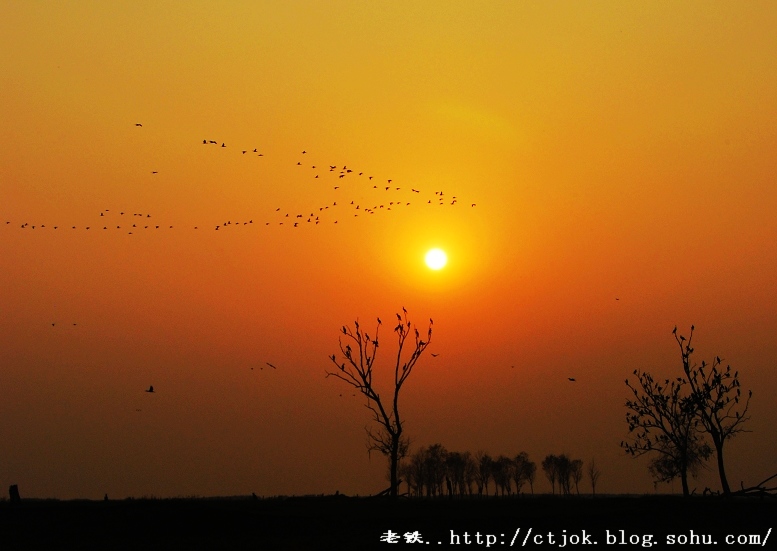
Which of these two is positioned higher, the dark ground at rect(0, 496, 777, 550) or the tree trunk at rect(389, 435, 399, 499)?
the tree trunk at rect(389, 435, 399, 499)

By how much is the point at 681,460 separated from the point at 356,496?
28.4 metres

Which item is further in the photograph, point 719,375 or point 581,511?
point 719,375

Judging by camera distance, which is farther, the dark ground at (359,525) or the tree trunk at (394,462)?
the tree trunk at (394,462)

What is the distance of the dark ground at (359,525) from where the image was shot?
3925cm

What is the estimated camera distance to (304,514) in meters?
46.6

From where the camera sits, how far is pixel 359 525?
43.7m

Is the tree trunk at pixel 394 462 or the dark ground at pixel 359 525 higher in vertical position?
the tree trunk at pixel 394 462

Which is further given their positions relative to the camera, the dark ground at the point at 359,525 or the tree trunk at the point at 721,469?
the tree trunk at the point at 721,469

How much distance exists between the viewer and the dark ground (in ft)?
129

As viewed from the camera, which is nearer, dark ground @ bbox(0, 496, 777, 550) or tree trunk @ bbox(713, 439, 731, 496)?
dark ground @ bbox(0, 496, 777, 550)

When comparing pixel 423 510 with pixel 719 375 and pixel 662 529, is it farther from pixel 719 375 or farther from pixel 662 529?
pixel 719 375

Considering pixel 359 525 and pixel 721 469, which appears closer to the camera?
pixel 359 525

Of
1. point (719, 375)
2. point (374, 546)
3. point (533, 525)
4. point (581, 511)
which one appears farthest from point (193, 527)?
point (719, 375)

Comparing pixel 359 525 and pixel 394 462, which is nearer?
pixel 359 525
